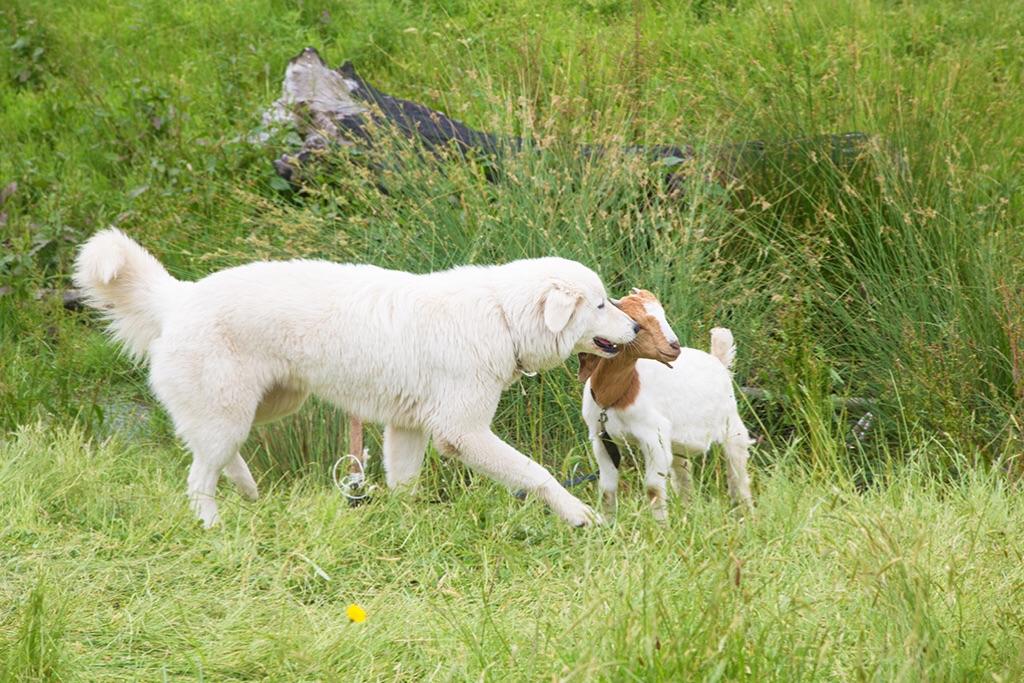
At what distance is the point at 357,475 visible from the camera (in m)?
5.36

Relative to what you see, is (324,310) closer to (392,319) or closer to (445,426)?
(392,319)

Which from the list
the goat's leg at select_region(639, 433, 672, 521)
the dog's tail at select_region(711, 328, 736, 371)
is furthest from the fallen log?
the goat's leg at select_region(639, 433, 672, 521)

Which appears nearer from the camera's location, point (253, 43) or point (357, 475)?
point (357, 475)

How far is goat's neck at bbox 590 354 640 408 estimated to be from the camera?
488 cm

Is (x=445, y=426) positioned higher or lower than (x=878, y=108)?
lower

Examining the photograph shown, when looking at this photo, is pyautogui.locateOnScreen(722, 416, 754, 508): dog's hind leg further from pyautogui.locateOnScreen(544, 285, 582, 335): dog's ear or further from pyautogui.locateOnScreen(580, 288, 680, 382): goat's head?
pyautogui.locateOnScreen(544, 285, 582, 335): dog's ear

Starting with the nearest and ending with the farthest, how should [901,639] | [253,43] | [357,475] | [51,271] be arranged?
[901,639]
[357,475]
[51,271]
[253,43]

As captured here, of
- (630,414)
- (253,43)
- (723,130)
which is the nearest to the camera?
(630,414)

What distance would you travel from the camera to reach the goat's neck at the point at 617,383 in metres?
4.88

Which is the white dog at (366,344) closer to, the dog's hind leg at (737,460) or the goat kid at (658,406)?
the goat kid at (658,406)

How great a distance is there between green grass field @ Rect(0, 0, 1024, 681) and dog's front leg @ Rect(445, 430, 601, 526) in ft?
0.34

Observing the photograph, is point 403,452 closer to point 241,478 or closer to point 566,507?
point 241,478

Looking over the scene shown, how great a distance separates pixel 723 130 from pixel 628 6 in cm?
401

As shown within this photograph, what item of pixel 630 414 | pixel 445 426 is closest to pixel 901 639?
pixel 630 414
